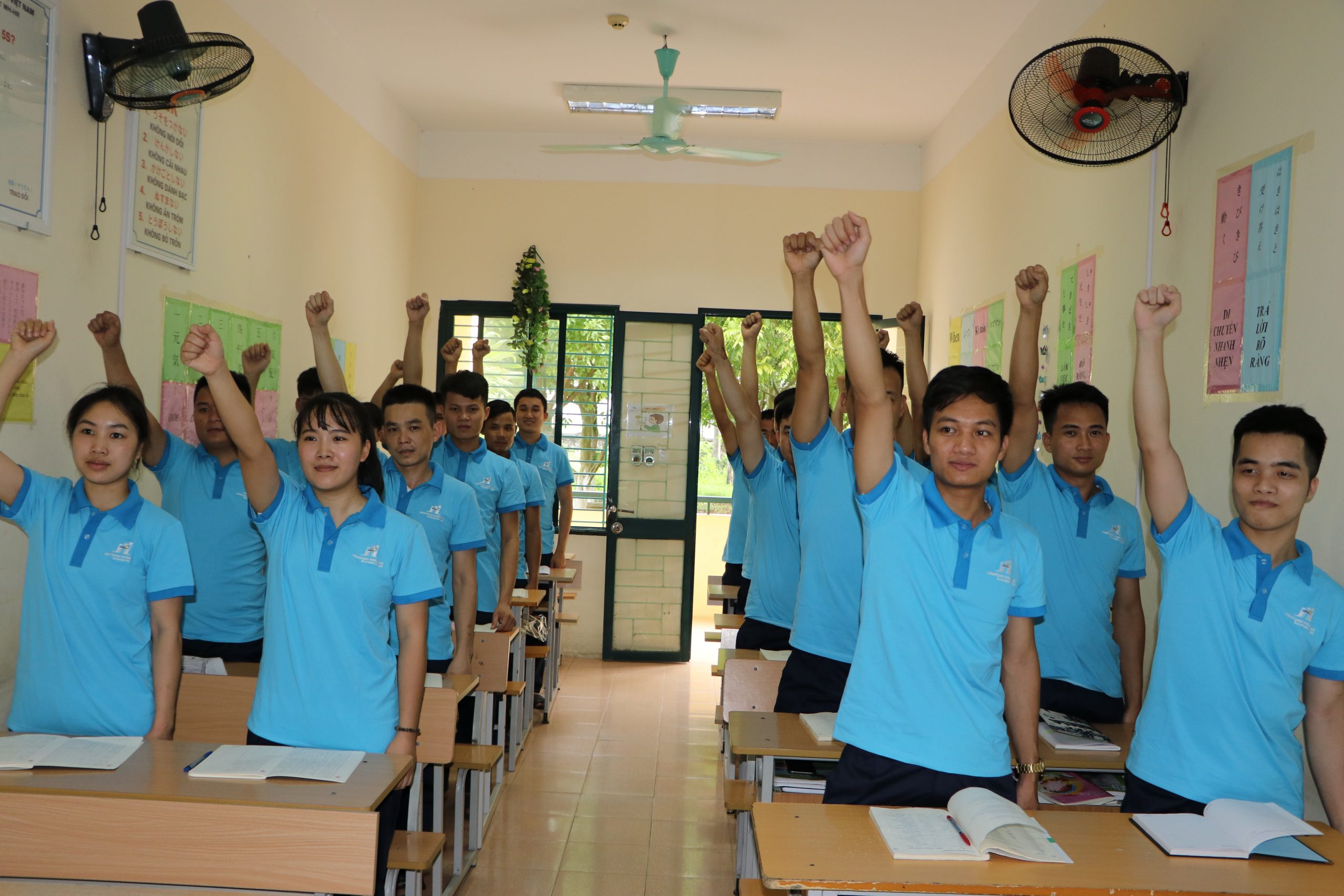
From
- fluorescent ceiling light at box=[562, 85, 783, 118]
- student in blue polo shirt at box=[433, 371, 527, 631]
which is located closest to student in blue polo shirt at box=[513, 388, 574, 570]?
student in blue polo shirt at box=[433, 371, 527, 631]

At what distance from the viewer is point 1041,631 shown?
2.87m

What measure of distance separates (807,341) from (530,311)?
15.9 feet

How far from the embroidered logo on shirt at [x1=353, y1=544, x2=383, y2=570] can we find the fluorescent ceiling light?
4.00 m

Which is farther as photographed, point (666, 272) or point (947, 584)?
point (666, 272)

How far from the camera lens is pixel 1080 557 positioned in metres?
2.86

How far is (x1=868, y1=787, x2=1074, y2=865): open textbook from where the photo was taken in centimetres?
168

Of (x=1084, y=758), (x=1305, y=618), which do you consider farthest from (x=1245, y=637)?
(x=1084, y=758)

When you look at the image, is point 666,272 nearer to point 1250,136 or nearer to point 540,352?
point 540,352

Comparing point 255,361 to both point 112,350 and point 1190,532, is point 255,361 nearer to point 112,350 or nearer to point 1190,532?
point 112,350

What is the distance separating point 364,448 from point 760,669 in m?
1.53

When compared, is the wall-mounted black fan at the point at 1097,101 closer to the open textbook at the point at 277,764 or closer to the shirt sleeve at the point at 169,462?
the open textbook at the point at 277,764

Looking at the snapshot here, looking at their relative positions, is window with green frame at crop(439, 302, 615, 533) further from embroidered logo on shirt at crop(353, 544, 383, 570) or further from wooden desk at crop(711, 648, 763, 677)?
embroidered logo on shirt at crop(353, 544, 383, 570)

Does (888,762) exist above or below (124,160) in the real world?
below

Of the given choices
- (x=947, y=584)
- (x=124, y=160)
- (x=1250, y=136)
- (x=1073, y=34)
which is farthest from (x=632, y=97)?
(x=947, y=584)
